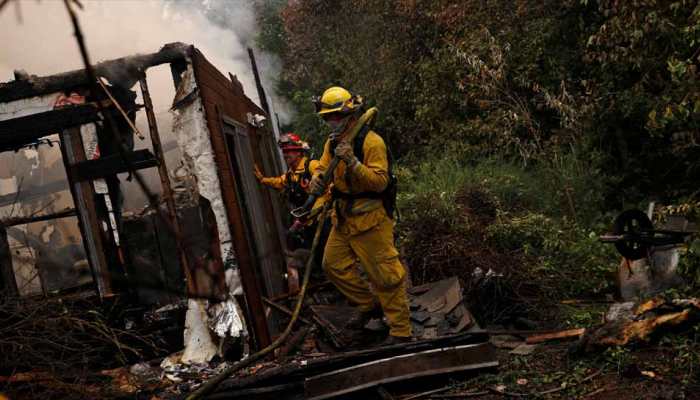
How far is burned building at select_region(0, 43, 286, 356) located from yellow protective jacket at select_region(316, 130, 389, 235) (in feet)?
2.58

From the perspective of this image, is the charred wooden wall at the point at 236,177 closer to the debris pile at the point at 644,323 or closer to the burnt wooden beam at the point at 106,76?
the burnt wooden beam at the point at 106,76

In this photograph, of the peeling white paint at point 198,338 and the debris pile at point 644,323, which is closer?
the debris pile at point 644,323

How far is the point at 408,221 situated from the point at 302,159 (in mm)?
1517

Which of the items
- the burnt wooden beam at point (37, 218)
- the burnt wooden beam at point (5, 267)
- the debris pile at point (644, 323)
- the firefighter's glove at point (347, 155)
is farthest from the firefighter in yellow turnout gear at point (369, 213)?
the burnt wooden beam at point (5, 267)

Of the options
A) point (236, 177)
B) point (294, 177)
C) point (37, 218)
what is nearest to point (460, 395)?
point (236, 177)

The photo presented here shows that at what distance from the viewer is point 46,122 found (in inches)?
212

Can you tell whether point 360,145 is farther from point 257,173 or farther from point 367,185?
point 257,173

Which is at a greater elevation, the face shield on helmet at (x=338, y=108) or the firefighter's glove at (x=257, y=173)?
the face shield on helmet at (x=338, y=108)

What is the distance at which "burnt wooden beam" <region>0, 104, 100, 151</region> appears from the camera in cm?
537

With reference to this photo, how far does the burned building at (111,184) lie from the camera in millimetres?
5363

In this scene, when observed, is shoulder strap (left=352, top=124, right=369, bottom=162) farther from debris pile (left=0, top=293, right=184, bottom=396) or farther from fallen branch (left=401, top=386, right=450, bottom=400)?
debris pile (left=0, top=293, right=184, bottom=396)

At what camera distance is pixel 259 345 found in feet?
17.8

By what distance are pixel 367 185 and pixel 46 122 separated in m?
2.97

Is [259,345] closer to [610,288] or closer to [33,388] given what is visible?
[33,388]
